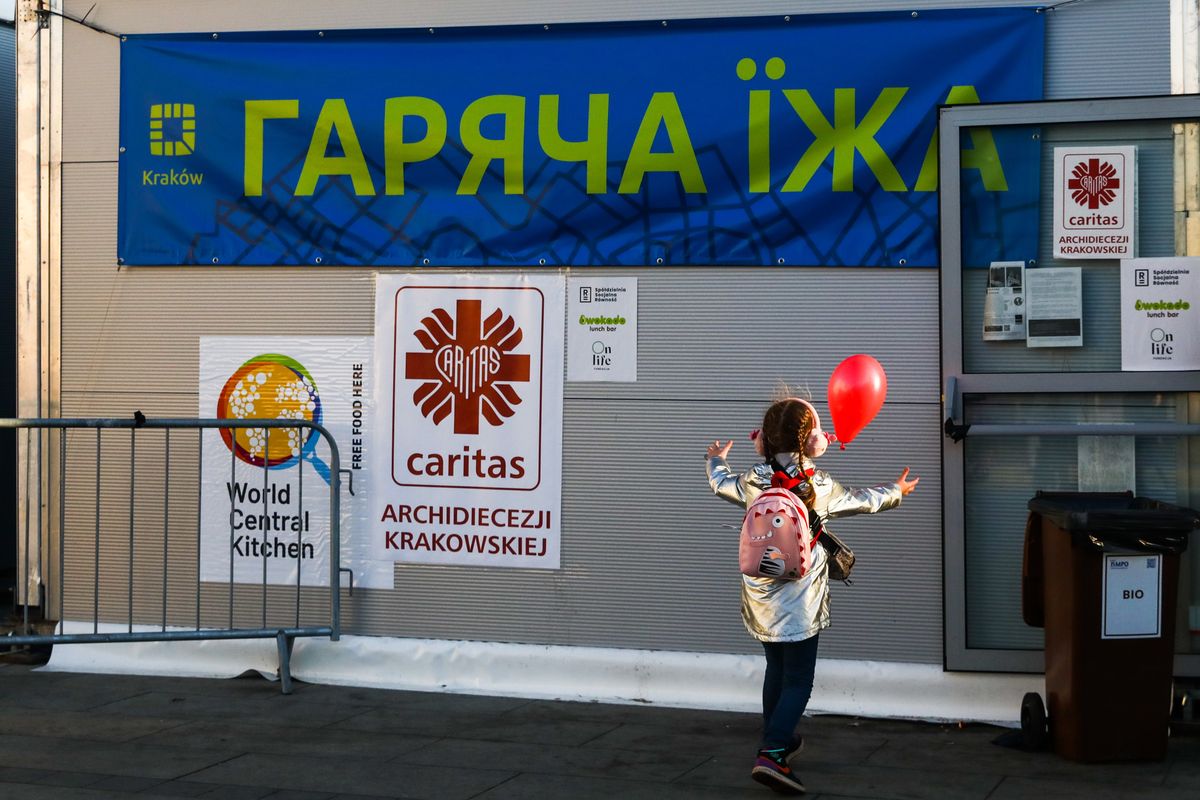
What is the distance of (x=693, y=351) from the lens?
6.94 m

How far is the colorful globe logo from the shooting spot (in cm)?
737

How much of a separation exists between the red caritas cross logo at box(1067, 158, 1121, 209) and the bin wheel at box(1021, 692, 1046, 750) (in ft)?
7.72

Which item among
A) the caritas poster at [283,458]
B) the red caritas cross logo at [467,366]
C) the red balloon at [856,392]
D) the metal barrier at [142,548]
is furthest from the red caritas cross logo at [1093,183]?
the metal barrier at [142,548]

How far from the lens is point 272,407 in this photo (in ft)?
24.4

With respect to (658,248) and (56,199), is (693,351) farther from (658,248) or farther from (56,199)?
(56,199)

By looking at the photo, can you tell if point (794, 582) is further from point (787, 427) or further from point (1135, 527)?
point (1135, 527)

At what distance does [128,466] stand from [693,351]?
3.26 m

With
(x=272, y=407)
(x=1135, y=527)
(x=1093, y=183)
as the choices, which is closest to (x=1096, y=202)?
(x=1093, y=183)

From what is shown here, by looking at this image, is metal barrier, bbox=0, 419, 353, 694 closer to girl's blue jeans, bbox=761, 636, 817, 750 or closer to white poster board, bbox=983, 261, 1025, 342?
girl's blue jeans, bbox=761, 636, 817, 750

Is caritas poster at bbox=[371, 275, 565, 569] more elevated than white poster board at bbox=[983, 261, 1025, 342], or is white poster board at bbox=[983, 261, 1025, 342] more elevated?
white poster board at bbox=[983, 261, 1025, 342]

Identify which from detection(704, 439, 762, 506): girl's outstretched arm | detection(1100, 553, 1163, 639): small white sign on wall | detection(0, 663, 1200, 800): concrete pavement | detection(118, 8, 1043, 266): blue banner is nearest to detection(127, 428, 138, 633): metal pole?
detection(0, 663, 1200, 800): concrete pavement

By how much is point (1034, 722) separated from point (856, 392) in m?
1.64

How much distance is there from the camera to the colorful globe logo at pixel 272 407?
7.37 meters

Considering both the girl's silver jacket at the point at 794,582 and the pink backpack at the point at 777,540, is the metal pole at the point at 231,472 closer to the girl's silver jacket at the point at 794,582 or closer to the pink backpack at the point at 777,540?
the girl's silver jacket at the point at 794,582
